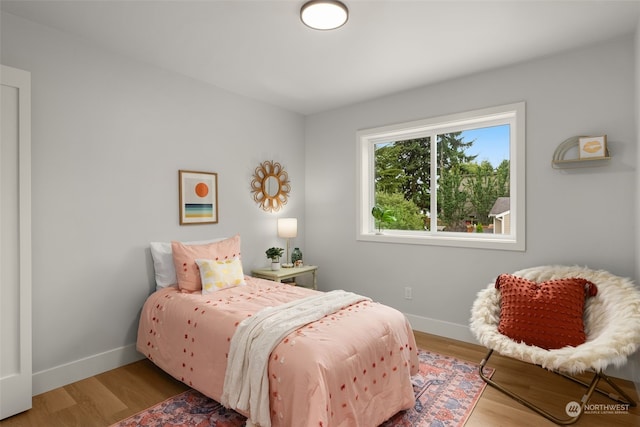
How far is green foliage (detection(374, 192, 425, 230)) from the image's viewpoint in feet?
12.8

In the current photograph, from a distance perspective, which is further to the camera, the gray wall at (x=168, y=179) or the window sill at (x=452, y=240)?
the window sill at (x=452, y=240)

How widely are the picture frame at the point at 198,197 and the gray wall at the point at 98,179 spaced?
66 mm

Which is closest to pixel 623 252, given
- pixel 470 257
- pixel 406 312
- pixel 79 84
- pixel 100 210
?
pixel 470 257

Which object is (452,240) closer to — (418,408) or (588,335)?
(588,335)

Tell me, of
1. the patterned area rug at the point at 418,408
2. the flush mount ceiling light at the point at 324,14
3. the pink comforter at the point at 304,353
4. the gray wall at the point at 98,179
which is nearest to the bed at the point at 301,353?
the pink comforter at the point at 304,353

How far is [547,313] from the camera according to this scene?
2369 millimetres

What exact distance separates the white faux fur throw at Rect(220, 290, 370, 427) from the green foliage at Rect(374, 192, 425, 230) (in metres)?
1.95

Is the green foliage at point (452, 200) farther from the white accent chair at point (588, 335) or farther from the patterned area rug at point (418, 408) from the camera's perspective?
the patterned area rug at point (418, 408)

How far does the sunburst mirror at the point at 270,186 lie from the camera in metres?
4.03

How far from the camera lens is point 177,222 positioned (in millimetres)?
3275

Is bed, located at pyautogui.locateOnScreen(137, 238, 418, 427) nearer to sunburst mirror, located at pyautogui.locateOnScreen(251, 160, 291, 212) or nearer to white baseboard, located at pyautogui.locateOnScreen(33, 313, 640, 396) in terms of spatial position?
white baseboard, located at pyautogui.locateOnScreen(33, 313, 640, 396)

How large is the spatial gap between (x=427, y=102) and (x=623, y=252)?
2089 mm

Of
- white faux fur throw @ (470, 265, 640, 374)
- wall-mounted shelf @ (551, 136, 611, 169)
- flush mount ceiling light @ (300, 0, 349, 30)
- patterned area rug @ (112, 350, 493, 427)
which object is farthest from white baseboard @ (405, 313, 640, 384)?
flush mount ceiling light @ (300, 0, 349, 30)

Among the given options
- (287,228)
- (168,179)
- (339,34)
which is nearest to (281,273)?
(287,228)
